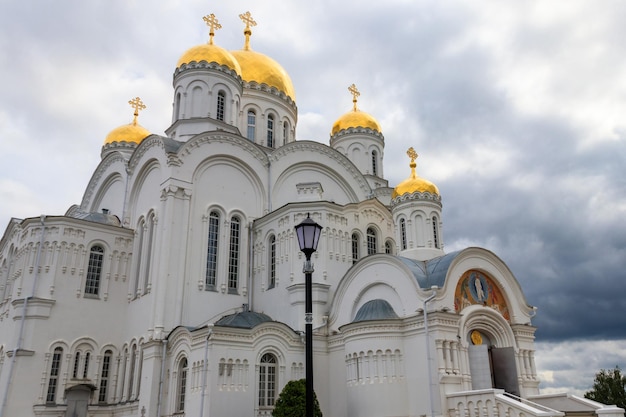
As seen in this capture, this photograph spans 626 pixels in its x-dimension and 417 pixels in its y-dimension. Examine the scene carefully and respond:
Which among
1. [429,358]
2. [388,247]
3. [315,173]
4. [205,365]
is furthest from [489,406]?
Answer: [315,173]

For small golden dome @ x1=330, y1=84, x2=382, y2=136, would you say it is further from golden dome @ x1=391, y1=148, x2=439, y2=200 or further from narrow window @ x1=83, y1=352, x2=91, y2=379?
narrow window @ x1=83, y1=352, x2=91, y2=379

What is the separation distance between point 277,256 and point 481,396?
9.43m

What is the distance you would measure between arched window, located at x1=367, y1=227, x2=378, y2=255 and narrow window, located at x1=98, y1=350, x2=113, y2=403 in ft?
35.9

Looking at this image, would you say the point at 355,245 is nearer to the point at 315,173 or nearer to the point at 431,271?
the point at 315,173

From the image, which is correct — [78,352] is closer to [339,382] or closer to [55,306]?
[55,306]

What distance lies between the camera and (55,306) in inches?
842

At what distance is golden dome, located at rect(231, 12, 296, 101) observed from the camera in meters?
29.3

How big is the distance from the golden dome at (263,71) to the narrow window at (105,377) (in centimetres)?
1503

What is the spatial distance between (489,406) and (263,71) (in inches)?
820

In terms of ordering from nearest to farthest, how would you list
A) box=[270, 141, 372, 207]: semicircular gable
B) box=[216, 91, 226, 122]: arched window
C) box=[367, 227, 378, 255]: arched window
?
box=[367, 227, 378, 255]: arched window → box=[270, 141, 372, 207]: semicircular gable → box=[216, 91, 226, 122]: arched window

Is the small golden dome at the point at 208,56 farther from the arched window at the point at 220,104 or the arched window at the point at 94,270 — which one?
the arched window at the point at 94,270

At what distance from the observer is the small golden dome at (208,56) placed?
85.7ft

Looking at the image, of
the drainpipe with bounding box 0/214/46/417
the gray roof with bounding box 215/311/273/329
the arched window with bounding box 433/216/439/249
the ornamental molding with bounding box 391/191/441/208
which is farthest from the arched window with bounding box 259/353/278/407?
the drainpipe with bounding box 0/214/46/417

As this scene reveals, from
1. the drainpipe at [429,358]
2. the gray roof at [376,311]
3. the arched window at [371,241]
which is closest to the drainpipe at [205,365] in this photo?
the gray roof at [376,311]
